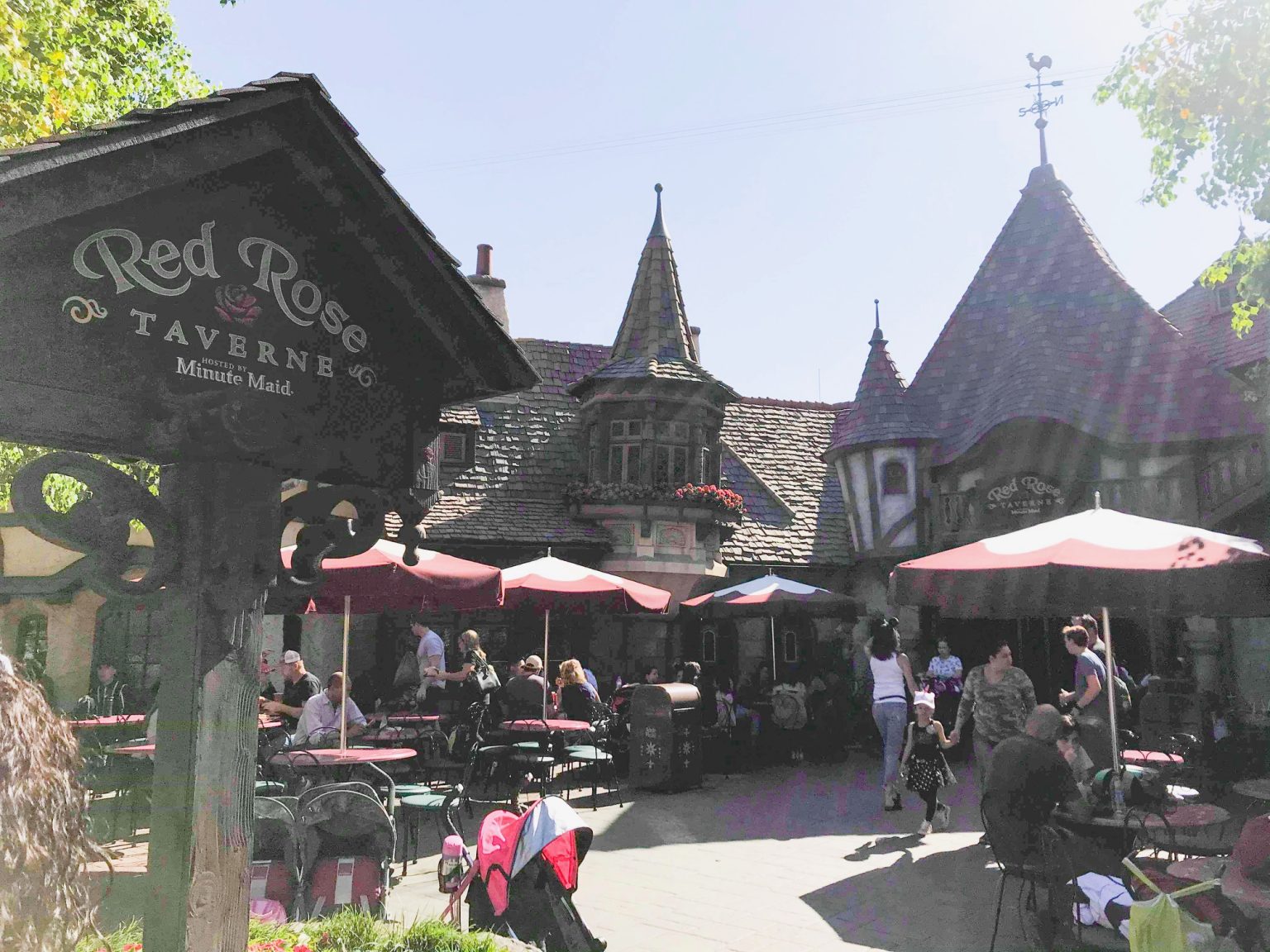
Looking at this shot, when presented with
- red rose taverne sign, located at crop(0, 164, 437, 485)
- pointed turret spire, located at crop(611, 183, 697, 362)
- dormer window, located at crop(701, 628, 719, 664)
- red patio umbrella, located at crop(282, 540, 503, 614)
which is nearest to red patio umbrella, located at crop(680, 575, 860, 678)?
dormer window, located at crop(701, 628, 719, 664)

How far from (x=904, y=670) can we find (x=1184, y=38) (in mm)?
6939

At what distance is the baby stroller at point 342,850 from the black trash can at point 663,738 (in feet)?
19.8

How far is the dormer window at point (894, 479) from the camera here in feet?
68.1

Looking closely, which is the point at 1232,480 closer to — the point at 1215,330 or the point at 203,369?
the point at 1215,330

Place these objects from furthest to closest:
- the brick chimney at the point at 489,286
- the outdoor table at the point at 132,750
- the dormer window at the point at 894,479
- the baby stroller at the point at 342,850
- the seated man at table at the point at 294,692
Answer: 1. the brick chimney at the point at 489,286
2. the dormer window at the point at 894,479
3. the seated man at table at the point at 294,692
4. the outdoor table at the point at 132,750
5. the baby stroller at the point at 342,850

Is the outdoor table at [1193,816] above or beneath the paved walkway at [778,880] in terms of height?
above

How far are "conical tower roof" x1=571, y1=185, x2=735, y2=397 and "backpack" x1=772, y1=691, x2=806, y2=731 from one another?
24.4 ft

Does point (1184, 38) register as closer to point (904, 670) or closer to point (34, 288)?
point (904, 670)

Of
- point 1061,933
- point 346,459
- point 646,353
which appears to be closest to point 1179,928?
point 1061,933

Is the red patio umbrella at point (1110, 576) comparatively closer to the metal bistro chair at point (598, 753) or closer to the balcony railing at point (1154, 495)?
the metal bistro chair at point (598, 753)

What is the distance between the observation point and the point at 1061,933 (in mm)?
5727

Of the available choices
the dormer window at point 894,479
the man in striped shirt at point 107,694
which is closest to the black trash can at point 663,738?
the man in striped shirt at point 107,694

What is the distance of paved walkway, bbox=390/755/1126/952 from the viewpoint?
6.07 meters

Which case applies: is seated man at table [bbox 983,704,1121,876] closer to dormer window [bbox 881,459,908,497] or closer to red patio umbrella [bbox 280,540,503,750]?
red patio umbrella [bbox 280,540,503,750]
